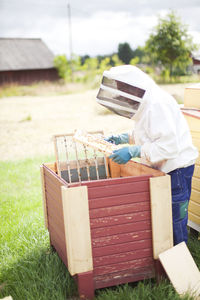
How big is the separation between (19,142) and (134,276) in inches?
307

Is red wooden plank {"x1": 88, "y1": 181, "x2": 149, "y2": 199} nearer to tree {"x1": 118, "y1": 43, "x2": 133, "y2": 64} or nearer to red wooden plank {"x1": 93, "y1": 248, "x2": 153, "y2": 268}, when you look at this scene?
red wooden plank {"x1": 93, "y1": 248, "x2": 153, "y2": 268}

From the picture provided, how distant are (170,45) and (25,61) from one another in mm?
17679

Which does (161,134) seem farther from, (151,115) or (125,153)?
(125,153)

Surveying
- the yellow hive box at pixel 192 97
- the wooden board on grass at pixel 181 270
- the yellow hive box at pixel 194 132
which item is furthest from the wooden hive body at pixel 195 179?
the wooden board on grass at pixel 181 270

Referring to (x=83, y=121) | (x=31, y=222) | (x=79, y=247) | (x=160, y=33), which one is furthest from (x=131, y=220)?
(x=160, y=33)

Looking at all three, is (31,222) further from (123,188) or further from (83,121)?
(83,121)

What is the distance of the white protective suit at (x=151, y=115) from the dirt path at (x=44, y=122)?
5.79 meters

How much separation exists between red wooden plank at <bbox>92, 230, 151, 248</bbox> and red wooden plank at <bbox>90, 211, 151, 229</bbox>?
0.09 meters

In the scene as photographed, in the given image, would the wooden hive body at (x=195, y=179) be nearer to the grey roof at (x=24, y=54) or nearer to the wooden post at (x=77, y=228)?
the wooden post at (x=77, y=228)

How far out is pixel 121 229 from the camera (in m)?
2.39

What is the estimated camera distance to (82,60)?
3353 cm

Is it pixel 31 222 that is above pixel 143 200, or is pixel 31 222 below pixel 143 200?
below

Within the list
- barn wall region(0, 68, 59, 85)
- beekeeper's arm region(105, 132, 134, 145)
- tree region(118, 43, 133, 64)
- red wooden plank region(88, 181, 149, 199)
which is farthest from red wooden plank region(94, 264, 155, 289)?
barn wall region(0, 68, 59, 85)

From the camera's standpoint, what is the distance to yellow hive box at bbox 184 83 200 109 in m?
3.27
